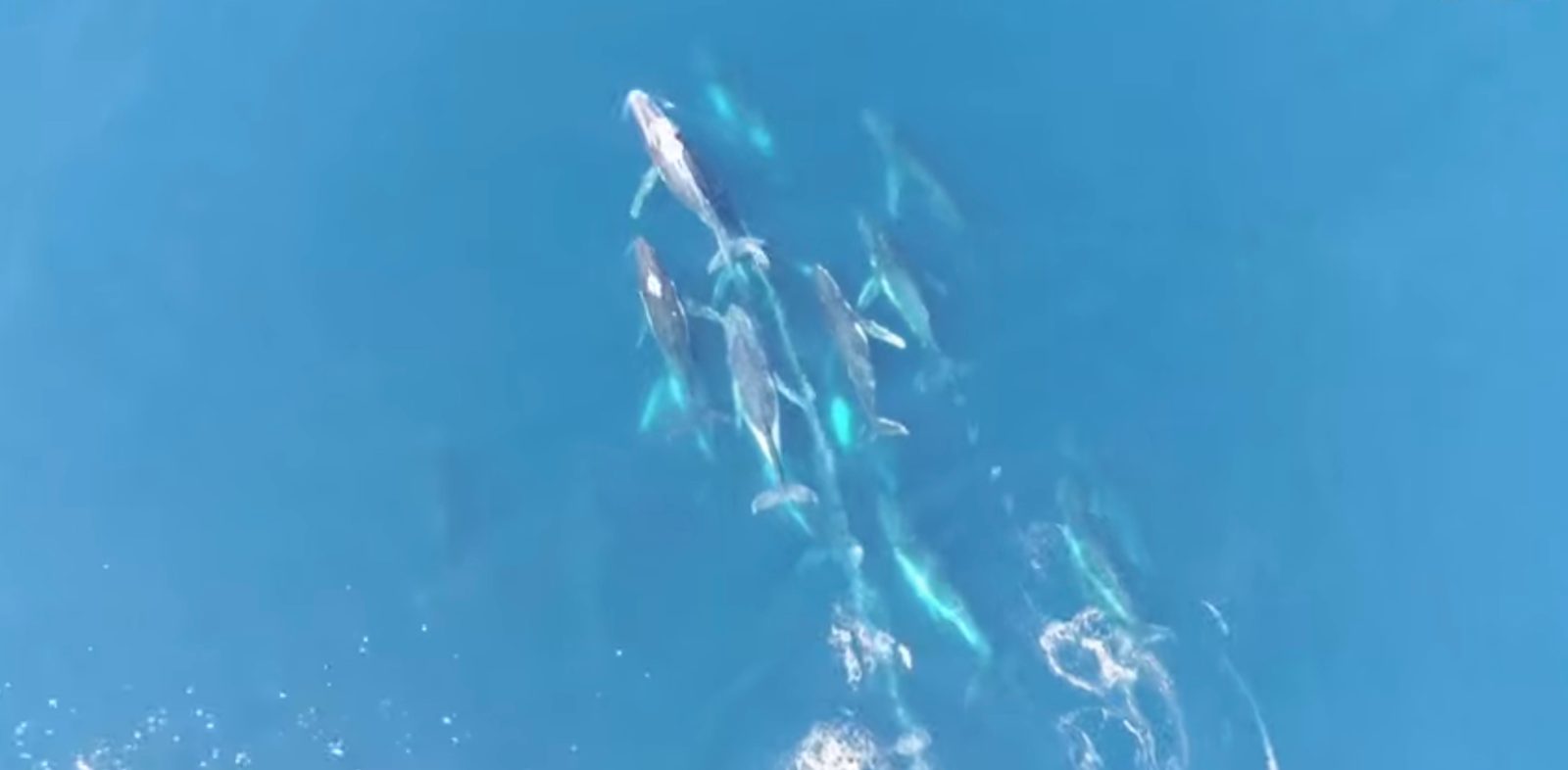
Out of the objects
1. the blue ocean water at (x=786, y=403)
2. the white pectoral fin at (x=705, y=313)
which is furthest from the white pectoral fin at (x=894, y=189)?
Answer: the white pectoral fin at (x=705, y=313)

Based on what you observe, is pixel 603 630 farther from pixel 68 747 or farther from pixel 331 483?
pixel 68 747

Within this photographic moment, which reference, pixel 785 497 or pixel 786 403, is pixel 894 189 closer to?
pixel 786 403

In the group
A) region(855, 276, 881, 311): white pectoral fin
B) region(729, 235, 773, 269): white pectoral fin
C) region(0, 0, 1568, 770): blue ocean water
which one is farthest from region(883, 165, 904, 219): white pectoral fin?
region(729, 235, 773, 269): white pectoral fin

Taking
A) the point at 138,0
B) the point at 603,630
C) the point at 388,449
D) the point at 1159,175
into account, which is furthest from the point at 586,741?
the point at 138,0

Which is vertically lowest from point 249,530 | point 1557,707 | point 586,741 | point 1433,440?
point 1557,707

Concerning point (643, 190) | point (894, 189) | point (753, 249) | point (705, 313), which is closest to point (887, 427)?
point (705, 313)

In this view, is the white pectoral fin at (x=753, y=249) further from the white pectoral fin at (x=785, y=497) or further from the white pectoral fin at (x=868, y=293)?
the white pectoral fin at (x=785, y=497)
